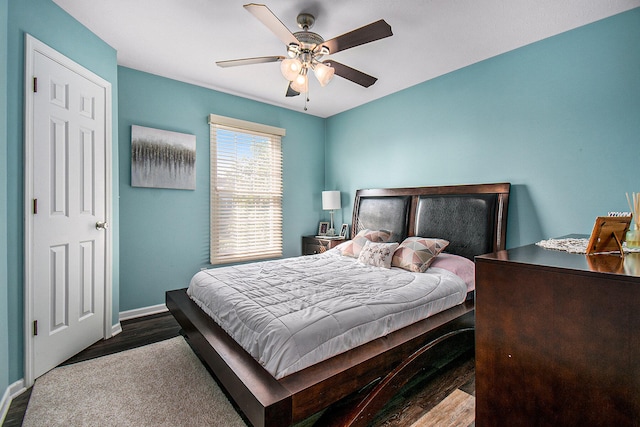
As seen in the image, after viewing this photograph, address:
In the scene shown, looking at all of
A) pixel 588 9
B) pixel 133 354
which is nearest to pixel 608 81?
pixel 588 9

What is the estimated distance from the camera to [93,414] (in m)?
1.72

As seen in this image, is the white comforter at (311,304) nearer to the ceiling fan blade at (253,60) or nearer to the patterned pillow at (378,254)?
the patterned pillow at (378,254)

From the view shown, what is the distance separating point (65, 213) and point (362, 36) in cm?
261

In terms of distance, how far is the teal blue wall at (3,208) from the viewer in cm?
179

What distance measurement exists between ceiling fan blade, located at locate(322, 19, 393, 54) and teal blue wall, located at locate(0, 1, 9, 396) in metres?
2.02

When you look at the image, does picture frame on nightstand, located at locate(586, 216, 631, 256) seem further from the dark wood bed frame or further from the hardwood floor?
the hardwood floor

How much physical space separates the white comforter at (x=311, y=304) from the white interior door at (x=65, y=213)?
3.05ft

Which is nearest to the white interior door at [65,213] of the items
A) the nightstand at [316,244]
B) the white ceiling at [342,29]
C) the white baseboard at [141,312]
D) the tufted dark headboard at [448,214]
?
the white baseboard at [141,312]

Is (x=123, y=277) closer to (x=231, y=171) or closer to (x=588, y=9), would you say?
(x=231, y=171)

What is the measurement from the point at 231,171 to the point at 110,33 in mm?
1818

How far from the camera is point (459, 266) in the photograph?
265 centimetres

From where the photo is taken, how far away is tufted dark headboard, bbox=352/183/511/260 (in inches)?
112

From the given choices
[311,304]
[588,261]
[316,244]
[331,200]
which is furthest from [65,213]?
[588,261]

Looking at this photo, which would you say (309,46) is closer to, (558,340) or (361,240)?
(361,240)
